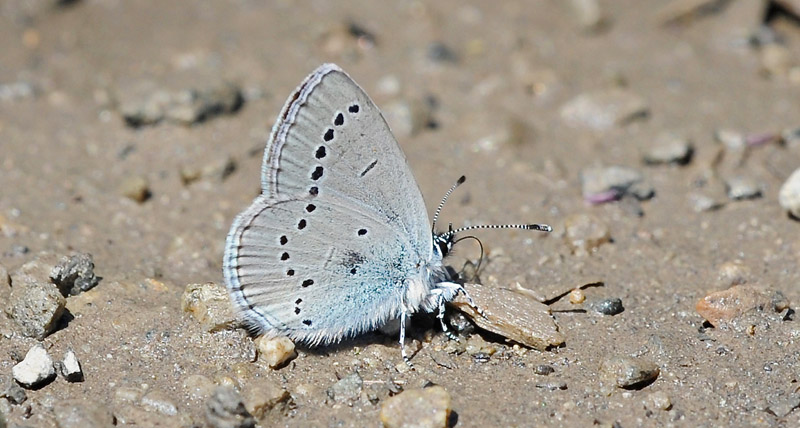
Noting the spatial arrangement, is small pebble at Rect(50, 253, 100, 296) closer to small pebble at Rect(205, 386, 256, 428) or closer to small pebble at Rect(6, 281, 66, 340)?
small pebble at Rect(6, 281, 66, 340)

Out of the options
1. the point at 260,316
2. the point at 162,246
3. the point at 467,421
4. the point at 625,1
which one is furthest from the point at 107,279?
the point at 625,1

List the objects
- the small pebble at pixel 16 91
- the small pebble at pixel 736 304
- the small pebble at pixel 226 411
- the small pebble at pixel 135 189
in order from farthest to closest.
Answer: the small pebble at pixel 16 91 → the small pebble at pixel 135 189 → the small pebble at pixel 736 304 → the small pebble at pixel 226 411

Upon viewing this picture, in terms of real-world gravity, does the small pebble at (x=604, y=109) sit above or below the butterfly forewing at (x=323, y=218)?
below

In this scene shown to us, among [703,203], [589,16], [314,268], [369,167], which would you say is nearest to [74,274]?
[314,268]

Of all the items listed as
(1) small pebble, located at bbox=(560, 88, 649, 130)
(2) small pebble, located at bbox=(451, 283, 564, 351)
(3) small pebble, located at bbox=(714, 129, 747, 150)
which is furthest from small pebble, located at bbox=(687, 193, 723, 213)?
(2) small pebble, located at bbox=(451, 283, 564, 351)

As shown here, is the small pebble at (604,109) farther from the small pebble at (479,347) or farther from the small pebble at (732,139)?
the small pebble at (479,347)

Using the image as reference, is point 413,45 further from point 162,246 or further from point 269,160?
point 269,160

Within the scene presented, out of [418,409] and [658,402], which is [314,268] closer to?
[418,409]

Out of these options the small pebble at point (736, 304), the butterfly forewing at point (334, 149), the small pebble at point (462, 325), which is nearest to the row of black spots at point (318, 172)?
the butterfly forewing at point (334, 149)
